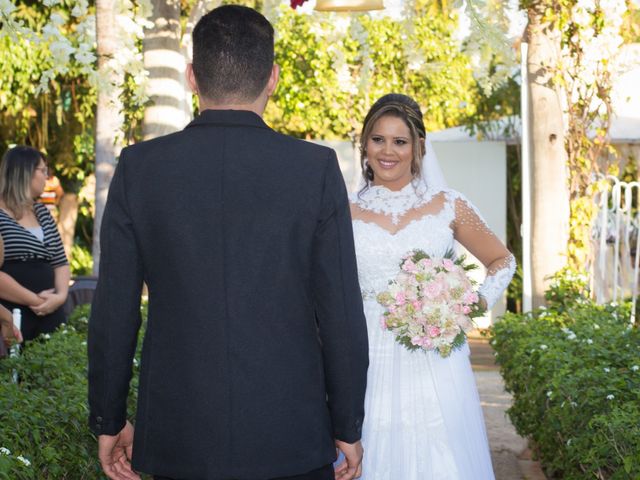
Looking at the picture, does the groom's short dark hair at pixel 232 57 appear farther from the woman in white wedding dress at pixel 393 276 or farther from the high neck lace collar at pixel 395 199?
the high neck lace collar at pixel 395 199

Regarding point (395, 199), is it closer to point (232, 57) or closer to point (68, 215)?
point (232, 57)

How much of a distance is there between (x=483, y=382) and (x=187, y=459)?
28.4ft

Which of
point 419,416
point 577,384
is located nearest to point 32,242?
point 419,416

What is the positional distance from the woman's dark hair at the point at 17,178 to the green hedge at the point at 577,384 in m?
3.19

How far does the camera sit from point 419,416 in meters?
4.65

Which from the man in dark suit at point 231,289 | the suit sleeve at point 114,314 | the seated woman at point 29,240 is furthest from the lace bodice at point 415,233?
the seated woman at point 29,240

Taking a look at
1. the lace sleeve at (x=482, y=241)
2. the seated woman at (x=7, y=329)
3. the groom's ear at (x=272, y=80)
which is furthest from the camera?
the seated woman at (x=7, y=329)

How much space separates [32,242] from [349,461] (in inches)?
160

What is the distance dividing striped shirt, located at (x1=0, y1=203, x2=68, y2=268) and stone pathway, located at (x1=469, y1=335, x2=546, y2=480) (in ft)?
10.8

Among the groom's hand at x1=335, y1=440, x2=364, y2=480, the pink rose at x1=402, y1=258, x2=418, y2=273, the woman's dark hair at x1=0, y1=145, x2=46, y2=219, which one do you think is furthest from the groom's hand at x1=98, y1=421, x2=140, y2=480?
the woman's dark hair at x1=0, y1=145, x2=46, y2=219

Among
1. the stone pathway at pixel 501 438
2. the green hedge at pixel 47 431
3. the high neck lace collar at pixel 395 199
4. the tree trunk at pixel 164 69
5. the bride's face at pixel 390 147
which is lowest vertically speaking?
the stone pathway at pixel 501 438

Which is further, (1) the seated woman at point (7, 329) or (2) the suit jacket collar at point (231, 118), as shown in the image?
(1) the seated woman at point (7, 329)

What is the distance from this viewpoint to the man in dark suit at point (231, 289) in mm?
2715

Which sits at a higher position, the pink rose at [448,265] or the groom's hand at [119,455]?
the pink rose at [448,265]
